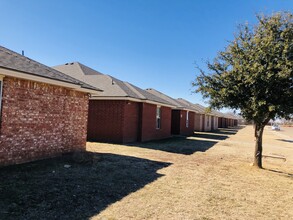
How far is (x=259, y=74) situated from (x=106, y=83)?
1192 cm

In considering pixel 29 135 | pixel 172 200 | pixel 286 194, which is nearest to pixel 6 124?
pixel 29 135

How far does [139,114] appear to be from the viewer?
17750mm

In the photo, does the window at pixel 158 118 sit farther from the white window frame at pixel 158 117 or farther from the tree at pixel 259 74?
the tree at pixel 259 74

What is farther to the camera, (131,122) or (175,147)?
(131,122)

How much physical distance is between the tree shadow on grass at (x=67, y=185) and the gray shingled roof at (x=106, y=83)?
721 cm

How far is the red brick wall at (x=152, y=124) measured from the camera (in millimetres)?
18033

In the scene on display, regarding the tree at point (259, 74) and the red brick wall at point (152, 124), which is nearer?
the tree at point (259, 74)

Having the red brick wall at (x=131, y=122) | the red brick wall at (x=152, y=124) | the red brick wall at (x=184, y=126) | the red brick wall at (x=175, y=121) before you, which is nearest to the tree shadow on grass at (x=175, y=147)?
the red brick wall at (x=131, y=122)

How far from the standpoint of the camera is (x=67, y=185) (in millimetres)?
6203

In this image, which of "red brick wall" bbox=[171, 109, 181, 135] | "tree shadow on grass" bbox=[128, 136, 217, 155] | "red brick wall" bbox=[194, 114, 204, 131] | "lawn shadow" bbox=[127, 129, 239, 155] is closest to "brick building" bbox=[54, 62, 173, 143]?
"lawn shadow" bbox=[127, 129, 239, 155]

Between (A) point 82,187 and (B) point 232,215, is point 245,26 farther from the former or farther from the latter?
(A) point 82,187

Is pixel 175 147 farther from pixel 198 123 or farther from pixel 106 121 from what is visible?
pixel 198 123

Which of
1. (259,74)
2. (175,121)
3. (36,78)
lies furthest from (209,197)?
(175,121)

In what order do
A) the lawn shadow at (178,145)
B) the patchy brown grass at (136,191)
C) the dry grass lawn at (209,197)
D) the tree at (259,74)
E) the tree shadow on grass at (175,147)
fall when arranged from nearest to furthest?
the patchy brown grass at (136,191), the dry grass lawn at (209,197), the tree at (259,74), the tree shadow on grass at (175,147), the lawn shadow at (178,145)
